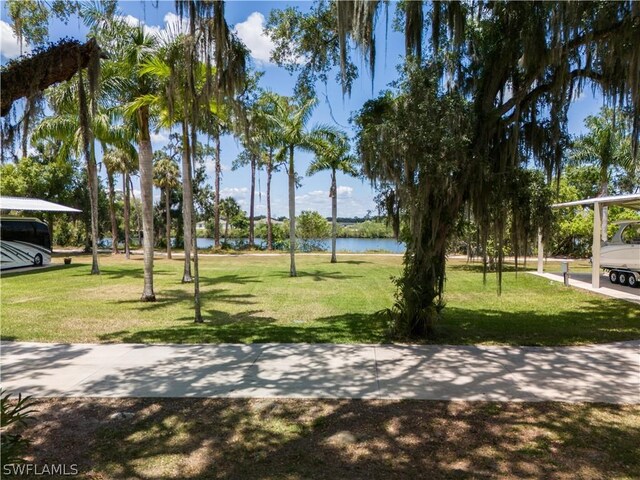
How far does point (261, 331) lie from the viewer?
7.80 meters

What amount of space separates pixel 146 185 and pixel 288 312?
5.01 meters

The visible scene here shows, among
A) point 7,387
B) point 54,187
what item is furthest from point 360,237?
point 7,387

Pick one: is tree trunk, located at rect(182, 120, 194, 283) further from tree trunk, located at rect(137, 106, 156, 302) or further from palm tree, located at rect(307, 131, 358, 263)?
palm tree, located at rect(307, 131, 358, 263)

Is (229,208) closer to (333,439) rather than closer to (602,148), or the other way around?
(602,148)

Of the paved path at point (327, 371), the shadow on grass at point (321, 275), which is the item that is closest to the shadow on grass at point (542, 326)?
the paved path at point (327, 371)

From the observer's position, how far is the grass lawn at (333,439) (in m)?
3.20

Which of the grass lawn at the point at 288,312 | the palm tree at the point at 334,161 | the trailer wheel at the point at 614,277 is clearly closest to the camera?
the grass lawn at the point at 288,312

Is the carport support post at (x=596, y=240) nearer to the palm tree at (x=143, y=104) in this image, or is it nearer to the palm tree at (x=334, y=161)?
the palm tree at (x=334, y=161)

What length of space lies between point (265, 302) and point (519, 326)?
616cm

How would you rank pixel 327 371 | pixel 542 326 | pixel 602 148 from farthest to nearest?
1. pixel 602 148
2. pixel 542 326
3. pixel 327 371

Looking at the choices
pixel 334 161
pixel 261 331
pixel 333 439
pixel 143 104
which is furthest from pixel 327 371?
pixel 334 161

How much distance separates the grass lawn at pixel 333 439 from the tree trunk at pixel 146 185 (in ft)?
23.5

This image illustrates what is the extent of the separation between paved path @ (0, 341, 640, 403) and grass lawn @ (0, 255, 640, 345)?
2.10 ft

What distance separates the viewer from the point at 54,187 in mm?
31328
